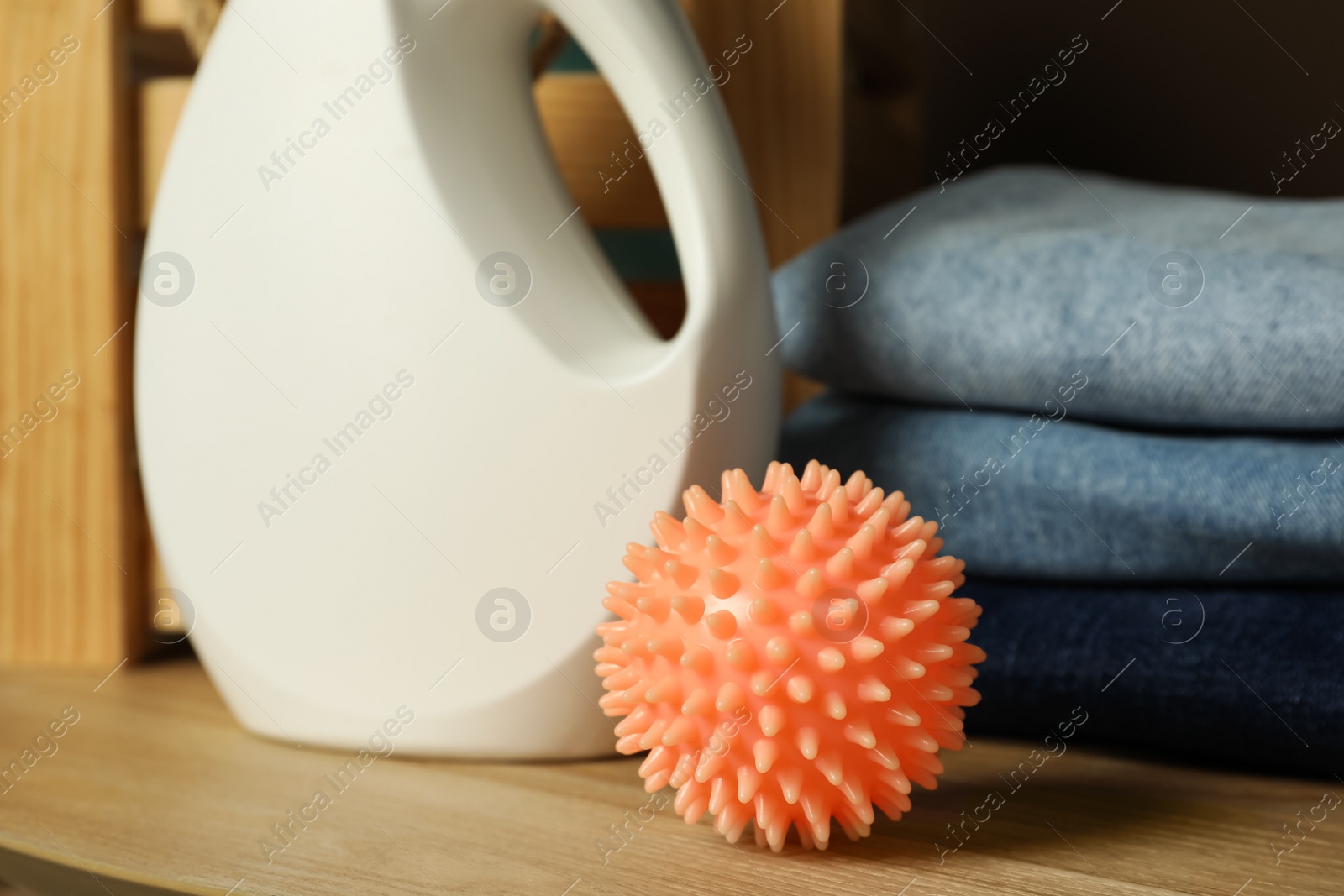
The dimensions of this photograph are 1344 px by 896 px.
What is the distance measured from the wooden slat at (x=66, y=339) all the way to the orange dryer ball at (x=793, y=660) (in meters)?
0.43

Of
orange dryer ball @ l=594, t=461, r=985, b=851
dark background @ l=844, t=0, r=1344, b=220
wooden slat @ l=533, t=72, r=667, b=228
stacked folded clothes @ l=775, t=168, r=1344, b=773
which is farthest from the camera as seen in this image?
wooden slat @ l=533, t=72, r=667, b=228

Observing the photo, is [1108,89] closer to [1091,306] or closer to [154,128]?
[1091,306]

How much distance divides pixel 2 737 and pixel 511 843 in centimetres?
29

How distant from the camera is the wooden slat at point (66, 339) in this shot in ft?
2.14

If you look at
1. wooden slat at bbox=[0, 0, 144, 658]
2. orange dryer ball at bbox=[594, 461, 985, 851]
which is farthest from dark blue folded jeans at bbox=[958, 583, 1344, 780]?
wooden slat at bbox=[0, 0, 144, 658]

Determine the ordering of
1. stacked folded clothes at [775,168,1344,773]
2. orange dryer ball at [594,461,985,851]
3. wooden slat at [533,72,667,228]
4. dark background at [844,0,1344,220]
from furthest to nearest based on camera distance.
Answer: wooden slat at [533,72,667,228]
dark background at [844,0,1344,220]
stacked folded clothes at [775,168,1344,773]
orange dryer ball at [594,461,985,851]

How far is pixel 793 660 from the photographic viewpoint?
0.33 meters

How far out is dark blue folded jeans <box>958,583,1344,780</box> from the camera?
426 mm

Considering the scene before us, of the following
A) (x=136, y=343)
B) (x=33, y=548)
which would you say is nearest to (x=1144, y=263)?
(x=136, y=343)

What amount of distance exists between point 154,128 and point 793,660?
561 millimetres

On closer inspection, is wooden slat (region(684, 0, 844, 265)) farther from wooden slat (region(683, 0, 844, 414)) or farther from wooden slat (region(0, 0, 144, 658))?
wooden slat (region(0, 0, 144, 658))

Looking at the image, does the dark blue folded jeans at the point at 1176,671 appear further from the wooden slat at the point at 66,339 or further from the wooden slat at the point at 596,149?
the wooden slat at the point at 66,339

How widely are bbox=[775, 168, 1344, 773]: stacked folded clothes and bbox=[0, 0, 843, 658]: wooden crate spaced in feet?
0.48

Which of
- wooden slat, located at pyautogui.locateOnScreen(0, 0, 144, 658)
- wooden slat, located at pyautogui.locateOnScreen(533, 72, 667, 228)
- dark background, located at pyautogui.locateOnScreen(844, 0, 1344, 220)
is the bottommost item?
wooden slat, located at pyautogui.locateOnScreen(0, 0, 144, 658)
